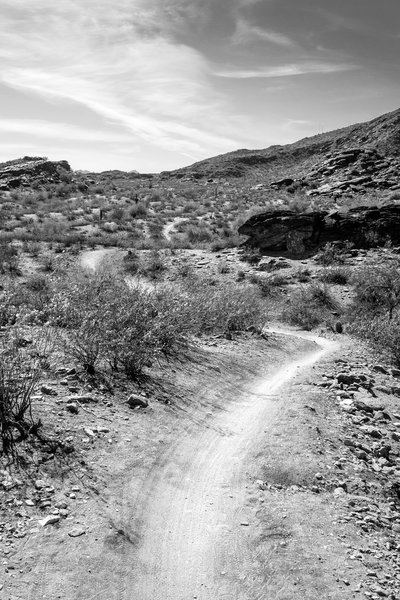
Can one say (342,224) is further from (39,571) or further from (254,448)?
(39,571)

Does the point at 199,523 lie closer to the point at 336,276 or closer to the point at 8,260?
the point at 336,276

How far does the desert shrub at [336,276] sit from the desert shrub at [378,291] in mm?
950

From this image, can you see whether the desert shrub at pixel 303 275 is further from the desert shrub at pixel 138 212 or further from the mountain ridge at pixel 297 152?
the mountain ridge at pixel 297 152

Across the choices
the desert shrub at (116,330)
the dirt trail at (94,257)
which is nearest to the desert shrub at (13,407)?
the desert shrub at (116,330)

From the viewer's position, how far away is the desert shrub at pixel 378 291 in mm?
16781

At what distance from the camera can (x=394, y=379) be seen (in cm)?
970

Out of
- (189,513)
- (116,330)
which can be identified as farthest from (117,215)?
(189,513)

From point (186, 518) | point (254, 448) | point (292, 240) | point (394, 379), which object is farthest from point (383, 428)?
point (292, 240)

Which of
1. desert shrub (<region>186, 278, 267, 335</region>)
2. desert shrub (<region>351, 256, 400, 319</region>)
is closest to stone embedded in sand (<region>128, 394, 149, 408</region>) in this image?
desert shrub (<region>186, 278, 267, 335</region>)

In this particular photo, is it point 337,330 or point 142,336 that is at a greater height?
point 142,336

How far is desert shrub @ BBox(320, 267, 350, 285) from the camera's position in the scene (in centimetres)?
2075

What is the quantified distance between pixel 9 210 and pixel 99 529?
35.5m

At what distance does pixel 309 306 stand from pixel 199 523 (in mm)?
14533

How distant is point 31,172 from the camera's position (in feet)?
175
